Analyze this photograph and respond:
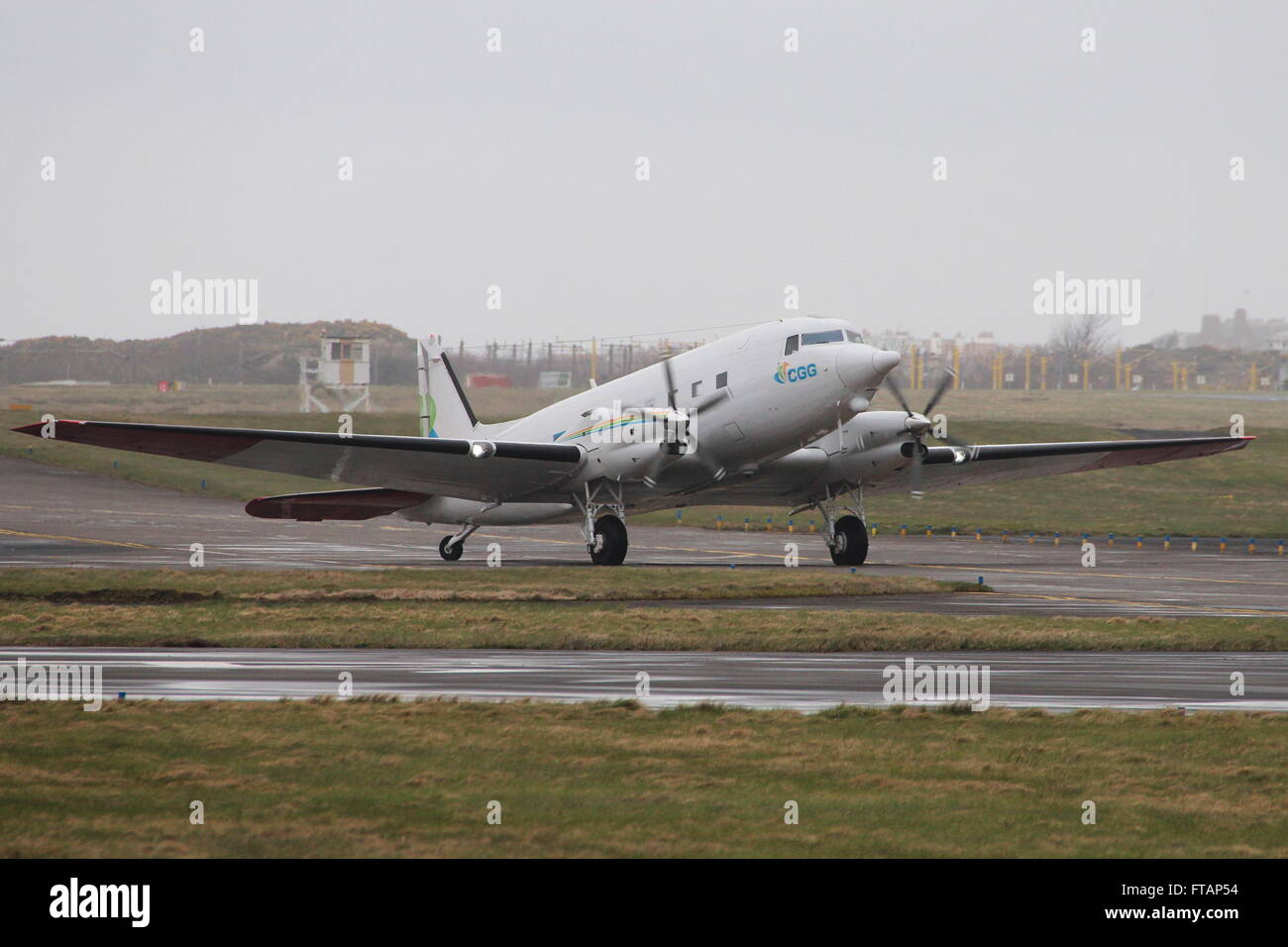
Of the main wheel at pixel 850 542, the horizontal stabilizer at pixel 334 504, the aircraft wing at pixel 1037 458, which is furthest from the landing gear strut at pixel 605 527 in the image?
the aircraft wing at pixel 1037 458

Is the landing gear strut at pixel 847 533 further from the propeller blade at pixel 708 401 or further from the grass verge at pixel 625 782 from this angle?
the grass verge at pixel 625 782

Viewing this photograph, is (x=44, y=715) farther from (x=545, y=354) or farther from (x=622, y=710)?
(x=545, y=354)

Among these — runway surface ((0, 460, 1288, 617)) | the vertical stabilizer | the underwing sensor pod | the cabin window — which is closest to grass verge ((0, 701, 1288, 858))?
runway surface ((0, 460, 1288, 617))

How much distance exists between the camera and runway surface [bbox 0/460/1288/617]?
92.7ft

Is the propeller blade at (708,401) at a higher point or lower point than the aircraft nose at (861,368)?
lower

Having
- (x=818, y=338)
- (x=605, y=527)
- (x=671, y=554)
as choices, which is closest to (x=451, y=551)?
(x=671, y=554)

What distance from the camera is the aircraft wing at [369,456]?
102 feet

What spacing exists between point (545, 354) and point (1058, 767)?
50810 millimetres

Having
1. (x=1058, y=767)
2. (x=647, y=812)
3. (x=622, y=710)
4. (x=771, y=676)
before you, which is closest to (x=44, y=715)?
(x=622, y=710)

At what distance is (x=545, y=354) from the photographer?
62.1 m

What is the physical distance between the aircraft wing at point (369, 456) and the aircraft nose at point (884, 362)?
7.60 metres

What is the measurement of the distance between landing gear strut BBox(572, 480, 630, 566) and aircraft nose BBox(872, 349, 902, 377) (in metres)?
7.19

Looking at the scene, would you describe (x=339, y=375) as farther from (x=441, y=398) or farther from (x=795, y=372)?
(x=795, y=372)

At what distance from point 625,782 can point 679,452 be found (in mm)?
23185
